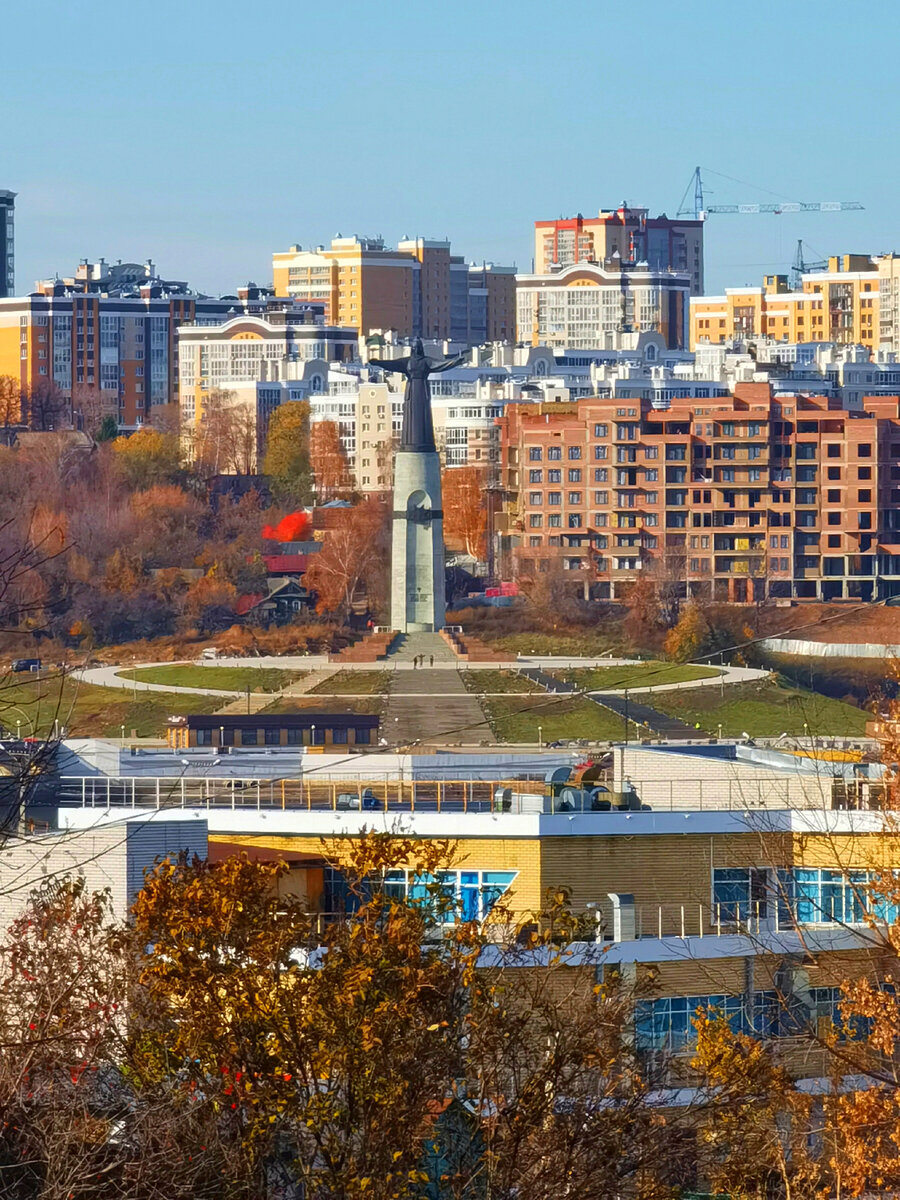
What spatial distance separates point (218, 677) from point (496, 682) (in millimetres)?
7321

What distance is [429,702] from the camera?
57719 millimetres

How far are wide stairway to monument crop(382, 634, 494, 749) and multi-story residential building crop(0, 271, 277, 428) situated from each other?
5913 cm

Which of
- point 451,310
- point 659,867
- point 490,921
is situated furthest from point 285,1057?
point 451,310

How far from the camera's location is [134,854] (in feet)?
58.3

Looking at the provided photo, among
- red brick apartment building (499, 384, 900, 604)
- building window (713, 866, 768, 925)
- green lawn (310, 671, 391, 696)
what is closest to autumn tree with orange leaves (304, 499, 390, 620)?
red brick apartment building (499, 384, 900, 604)

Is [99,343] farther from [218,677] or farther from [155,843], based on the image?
[155,843]

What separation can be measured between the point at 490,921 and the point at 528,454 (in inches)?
2788

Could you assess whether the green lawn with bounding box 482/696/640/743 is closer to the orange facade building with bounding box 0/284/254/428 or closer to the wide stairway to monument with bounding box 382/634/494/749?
the wide stairway to monument with bounding box 382/634/494/749

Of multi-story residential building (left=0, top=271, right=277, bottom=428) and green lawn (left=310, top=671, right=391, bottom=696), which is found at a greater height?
multi-story residential building (left=0, top=271, right=277, bottom=428)

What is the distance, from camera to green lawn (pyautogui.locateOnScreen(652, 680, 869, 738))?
186 feet

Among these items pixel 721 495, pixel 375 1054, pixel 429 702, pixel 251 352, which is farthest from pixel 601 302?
pixel 375 1054

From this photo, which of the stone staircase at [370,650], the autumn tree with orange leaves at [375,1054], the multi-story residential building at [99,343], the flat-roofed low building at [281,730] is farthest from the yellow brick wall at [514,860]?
the multi-story residential building at [99,343]

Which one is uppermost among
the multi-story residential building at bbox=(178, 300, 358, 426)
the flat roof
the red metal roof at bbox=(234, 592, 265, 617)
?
the multi-story residential building at bbox=(178, 300, 358, 426)

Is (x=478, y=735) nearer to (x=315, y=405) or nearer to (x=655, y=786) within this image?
(x=655, y=786)
